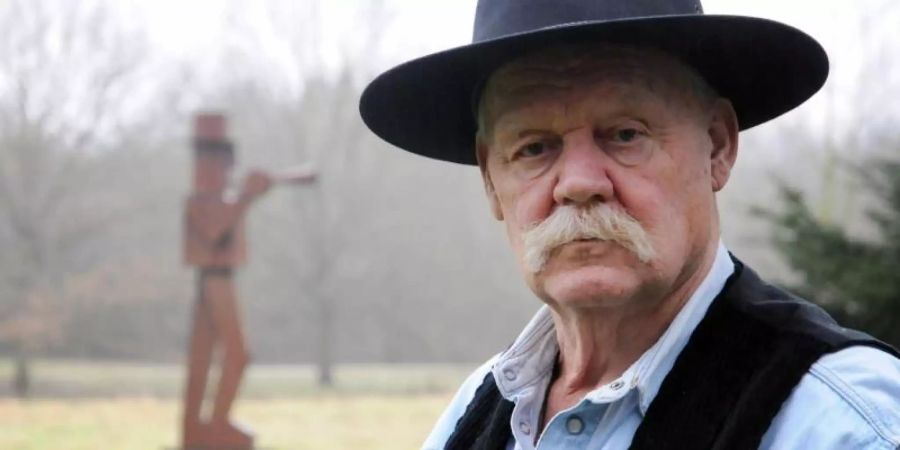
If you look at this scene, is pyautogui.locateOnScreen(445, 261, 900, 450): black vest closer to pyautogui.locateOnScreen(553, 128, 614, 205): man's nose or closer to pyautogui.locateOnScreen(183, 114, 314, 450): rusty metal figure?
pyautogui.locateOnScreen(553, 128, 614, 205): man's nose

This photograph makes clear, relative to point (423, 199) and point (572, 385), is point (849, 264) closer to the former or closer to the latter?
point (572, 385)

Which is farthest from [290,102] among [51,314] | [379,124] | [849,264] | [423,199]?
[379,124]

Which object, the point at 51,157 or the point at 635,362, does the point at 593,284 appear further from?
the point at 51,157

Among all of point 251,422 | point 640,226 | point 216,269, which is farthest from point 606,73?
point 251,422

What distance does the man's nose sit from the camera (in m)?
1.26

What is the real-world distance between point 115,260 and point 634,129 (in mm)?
20082

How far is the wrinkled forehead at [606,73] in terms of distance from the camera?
1.29 metres

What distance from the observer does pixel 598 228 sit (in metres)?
1.25

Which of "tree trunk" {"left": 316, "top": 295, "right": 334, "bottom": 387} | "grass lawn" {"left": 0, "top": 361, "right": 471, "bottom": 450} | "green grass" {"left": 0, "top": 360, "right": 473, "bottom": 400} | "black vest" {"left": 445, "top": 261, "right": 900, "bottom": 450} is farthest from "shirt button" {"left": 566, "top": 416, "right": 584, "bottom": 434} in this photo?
"tree trunk" {"left": 316, "top": 295, "right": 334, "bottom": 387}

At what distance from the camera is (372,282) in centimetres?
2433

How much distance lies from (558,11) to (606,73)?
9 centimetres

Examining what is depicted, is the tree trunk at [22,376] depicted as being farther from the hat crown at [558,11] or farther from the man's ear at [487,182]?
the hat crown at [558,11]

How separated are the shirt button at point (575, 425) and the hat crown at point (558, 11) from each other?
0.43 m

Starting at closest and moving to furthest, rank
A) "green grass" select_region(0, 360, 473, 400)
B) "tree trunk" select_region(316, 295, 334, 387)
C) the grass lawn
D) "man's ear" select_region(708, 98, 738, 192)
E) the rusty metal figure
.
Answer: "man's ear" select_region(708, 98, 738, 192) < the rusty metal figure < the grass lawn < "green grass" select_region(0, 360, 473, 400) < "tree trunk" select_region(316, 295, 334, 387)
